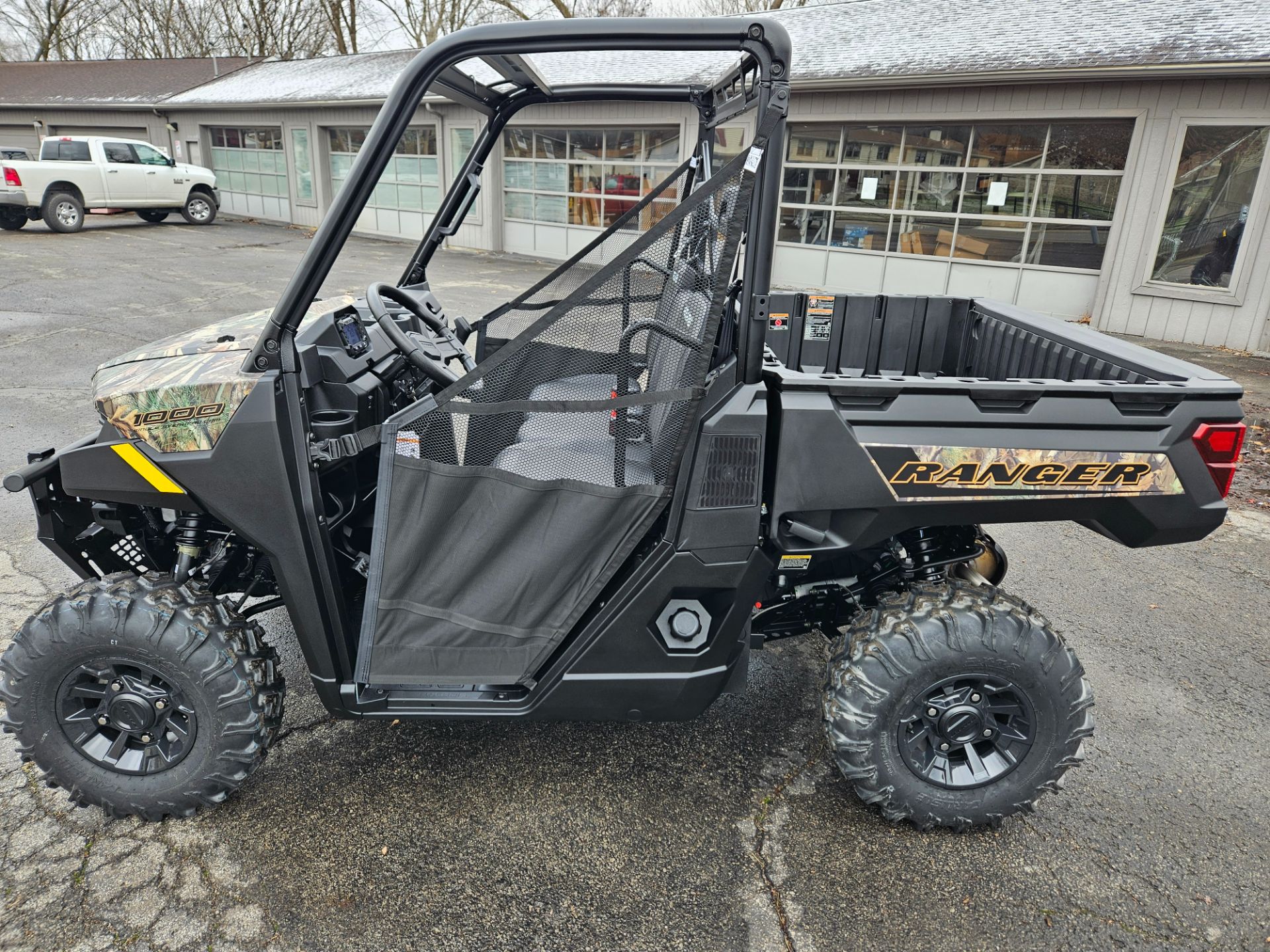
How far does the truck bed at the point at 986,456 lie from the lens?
224cm

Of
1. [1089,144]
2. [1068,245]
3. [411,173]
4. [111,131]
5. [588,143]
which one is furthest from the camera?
[111,131]

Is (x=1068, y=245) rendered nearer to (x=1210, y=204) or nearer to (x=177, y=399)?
(x=1210, y=204)

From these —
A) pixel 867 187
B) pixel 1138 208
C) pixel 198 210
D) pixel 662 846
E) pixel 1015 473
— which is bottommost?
pixel 662 846

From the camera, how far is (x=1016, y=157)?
11.3 meters

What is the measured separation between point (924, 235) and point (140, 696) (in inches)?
480

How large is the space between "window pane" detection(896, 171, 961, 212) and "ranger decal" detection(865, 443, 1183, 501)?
10877 mm

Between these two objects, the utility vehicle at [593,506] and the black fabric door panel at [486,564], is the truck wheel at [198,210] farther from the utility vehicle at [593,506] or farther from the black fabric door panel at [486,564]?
the black fabric door panel at [486,564]

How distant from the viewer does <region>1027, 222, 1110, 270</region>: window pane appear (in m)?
11.0

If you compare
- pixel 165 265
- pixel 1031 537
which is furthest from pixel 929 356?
pixel 165 265

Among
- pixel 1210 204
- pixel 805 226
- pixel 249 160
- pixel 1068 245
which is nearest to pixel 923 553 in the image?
pixel 1210 204

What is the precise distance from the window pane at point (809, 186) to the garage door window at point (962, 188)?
0.06 feet

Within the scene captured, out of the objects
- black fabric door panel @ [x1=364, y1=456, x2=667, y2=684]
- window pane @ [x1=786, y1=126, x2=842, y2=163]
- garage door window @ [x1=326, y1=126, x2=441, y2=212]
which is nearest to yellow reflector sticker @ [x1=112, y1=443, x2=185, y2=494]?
black fabric door panel @ [x1=364, y1=456, x2=667, y2=684]

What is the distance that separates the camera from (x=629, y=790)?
2707 millimetres

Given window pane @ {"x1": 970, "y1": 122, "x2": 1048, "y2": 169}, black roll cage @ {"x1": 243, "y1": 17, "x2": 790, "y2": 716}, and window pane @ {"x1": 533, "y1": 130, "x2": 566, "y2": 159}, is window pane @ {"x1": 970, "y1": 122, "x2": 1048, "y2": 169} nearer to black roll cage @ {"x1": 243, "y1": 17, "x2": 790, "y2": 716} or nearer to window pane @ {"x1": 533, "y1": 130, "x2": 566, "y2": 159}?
window pane @ {"x1": 533, "y1": 130, "x2": 566, "y2": 159}
